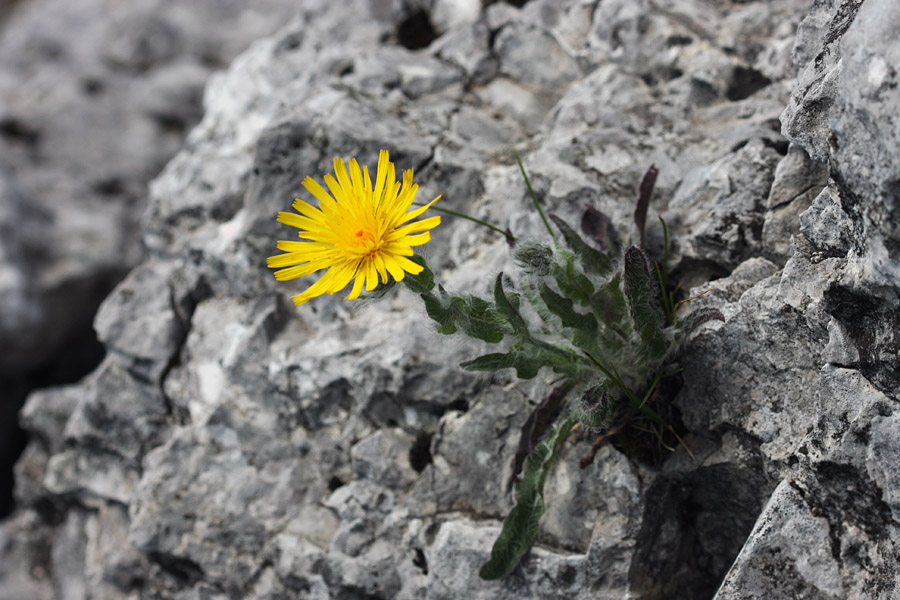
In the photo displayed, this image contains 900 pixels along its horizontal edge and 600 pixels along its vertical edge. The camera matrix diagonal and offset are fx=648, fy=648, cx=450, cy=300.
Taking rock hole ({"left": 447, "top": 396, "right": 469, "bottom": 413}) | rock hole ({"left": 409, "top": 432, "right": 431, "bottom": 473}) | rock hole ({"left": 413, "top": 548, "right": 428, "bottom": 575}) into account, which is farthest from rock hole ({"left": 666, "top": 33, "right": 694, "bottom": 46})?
rock hole ({"left": 413, "top": 548, "right": 428, "bottom": 575})

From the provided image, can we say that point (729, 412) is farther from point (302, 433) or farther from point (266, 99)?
point (266, 99)

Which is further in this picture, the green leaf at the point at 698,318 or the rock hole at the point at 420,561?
the rock hole at the point at 420,561

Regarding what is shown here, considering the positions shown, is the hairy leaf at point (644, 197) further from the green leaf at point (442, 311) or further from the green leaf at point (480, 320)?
the green leaf at point (442, 311)

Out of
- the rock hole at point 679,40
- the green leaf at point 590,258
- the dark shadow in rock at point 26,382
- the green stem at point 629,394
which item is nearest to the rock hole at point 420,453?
the green stem at point 629,394

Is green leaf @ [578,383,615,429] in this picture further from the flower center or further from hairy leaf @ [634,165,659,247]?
the flower center

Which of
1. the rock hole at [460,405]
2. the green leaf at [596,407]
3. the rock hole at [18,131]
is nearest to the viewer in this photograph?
the green leaf at [596,407]

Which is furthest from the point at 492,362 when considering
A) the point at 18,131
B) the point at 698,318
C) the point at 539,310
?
the point at 18,131

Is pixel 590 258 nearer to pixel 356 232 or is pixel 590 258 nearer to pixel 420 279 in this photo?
pixel 420 279
